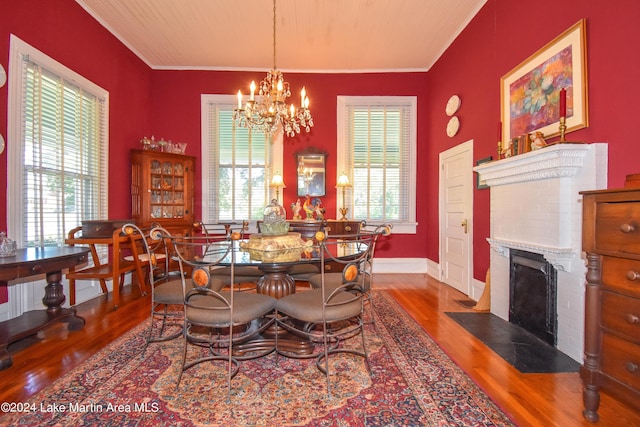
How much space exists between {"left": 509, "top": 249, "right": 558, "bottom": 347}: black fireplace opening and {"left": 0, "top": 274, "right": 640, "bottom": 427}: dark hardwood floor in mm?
521

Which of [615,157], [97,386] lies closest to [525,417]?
[615,157]

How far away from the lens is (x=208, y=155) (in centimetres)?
566

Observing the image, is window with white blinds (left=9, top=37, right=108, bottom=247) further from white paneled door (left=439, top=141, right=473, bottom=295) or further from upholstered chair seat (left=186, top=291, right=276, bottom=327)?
white paneled door (left=439, top=141, right=473, bottom=295)

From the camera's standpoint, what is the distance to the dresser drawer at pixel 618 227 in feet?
5.02

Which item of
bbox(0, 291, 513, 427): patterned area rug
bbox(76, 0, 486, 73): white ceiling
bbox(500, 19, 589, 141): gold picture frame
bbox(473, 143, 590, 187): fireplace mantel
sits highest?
bbox(76, 0, 486, 73): white ceiling

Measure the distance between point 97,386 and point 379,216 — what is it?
451 centimetres

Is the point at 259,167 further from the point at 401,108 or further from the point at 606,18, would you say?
the point at 606,18

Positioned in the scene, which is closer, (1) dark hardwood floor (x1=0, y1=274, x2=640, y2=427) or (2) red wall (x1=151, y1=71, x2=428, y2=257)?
(1) dark hardwood floor (x1=0, y1=274, x2=640, y2=427)

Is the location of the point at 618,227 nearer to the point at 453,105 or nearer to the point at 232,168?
the point at 453,105

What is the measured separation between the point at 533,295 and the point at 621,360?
1.33 m

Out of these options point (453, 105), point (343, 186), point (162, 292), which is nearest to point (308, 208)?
point (343, 186)

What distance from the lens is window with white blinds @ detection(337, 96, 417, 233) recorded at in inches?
225

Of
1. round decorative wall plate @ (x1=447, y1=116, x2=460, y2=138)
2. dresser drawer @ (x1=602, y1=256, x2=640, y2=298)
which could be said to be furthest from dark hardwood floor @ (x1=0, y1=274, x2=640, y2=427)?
round decorative wall plate @ (x1=447, y1=116, x2=460, y2=138)

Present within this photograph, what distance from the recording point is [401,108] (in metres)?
5.74
